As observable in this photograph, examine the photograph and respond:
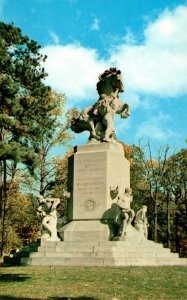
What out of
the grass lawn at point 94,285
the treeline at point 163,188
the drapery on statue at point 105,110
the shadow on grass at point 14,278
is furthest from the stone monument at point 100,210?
the treeline at point 163,188

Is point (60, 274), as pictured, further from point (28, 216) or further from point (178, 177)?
point (178, 177)

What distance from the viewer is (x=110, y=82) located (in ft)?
61.7

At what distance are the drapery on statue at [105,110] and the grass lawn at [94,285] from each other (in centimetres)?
781

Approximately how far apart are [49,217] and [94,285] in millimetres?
8168

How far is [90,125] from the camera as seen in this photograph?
18375 millimetres

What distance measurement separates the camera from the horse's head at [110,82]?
18656 mm

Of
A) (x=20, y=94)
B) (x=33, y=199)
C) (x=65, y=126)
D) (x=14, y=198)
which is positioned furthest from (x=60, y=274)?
(x=33, y=199)

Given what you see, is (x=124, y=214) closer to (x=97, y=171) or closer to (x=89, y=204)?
(x=89, y=204)

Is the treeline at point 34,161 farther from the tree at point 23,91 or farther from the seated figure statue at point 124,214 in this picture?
the seated figure statue at point 124,214

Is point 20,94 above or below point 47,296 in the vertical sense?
above

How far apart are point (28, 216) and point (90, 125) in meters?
19.9

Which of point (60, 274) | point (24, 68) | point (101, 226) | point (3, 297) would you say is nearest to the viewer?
point (3, 297)

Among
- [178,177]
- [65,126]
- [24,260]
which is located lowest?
[24,260]

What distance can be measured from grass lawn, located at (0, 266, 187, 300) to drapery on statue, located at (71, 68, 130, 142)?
7807 millimetres
